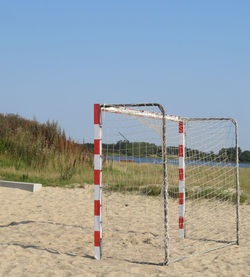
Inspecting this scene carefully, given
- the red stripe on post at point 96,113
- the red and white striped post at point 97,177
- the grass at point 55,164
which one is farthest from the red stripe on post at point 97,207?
the grass at point 55,164

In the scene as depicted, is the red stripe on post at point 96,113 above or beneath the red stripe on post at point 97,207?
above

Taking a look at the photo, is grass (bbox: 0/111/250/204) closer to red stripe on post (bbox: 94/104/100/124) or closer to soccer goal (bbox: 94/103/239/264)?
soccer goal (bbox: 94/103/239/264)

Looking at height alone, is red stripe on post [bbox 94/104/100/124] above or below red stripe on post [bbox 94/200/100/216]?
above

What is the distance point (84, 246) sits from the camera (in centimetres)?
653

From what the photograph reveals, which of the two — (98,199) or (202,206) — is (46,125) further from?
(98,199)

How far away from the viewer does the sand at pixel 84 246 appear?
5.19 meters

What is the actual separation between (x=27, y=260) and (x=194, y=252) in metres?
2.50

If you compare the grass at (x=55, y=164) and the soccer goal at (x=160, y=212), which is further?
the grass at (x=55, y=164)

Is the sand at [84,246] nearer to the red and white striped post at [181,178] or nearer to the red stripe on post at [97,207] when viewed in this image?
the red and white striped post at [181,178]

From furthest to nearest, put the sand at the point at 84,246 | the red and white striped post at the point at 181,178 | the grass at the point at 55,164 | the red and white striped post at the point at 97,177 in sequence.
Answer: the grass at the point at 55,164 → the red and white striped post at the point at 181,178 → the red and white striped post at the point at 97,177 → the sand at the point at 84,246

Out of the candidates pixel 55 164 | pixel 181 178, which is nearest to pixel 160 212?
pixel 181 178

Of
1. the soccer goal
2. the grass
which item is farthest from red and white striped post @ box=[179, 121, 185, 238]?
the grass

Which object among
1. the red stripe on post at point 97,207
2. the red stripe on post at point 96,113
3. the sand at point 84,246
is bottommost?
the sand at point 84,246

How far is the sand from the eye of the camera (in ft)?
17.0
